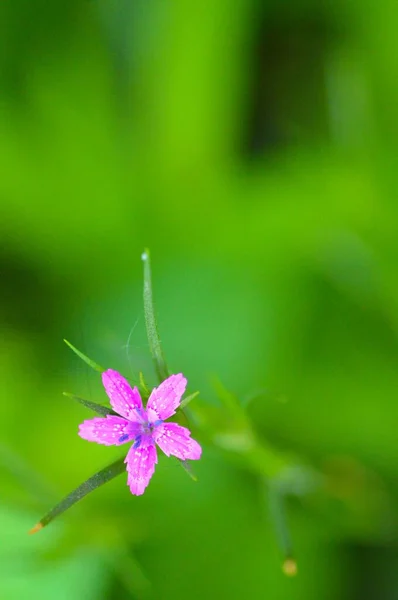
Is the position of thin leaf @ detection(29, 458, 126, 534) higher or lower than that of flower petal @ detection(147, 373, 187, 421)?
lower

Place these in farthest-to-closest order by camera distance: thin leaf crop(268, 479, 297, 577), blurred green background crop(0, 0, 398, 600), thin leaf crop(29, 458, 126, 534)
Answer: blurred green background crop(0, 0, 398, 600), thin leaf crop(268, 479, 297, 577), thin leaf crop(29, 458, 126, 534)

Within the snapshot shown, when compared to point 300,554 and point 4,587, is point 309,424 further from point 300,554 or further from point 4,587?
point 4,587

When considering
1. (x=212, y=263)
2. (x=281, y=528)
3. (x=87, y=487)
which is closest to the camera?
(x=87, y=487)

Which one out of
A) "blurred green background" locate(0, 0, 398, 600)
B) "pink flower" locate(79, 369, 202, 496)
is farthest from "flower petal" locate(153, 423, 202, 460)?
"blurred green background" locate(0, 0, 398, 600)

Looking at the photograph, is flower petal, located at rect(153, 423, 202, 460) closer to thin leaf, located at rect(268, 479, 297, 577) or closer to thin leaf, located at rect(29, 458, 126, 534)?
thin leaf, located at rect(29, 458, 126, 534)

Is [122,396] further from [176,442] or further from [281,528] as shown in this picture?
[281,528]

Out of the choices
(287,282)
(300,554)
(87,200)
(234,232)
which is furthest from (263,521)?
(87,200)

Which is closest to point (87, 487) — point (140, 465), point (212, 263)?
point (140, 465)
